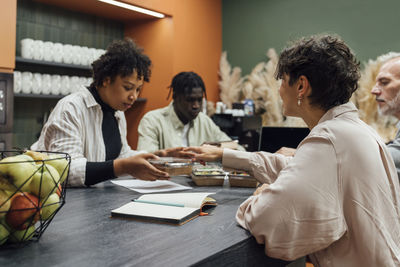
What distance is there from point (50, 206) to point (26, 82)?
281cm

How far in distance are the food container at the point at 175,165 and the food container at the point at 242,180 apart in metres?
0.25

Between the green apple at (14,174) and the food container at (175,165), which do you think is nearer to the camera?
the green apple at (14,174)

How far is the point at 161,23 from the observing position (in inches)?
173

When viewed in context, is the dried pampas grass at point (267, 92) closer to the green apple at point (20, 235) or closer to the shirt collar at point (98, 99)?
the shirt collar at point (98, 99)

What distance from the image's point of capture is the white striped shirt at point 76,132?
5.65 ft

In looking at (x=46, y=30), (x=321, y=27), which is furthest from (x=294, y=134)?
(x=46, y=30)

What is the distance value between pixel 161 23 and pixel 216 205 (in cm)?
340

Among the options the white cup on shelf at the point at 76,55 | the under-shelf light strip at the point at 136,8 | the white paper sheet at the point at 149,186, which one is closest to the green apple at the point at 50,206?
the white paper sheet at the point at 149,186

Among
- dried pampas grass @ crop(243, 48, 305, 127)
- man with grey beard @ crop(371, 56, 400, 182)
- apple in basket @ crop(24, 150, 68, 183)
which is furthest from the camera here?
dried pampas grass @ crop(243, 48, 305, 127)

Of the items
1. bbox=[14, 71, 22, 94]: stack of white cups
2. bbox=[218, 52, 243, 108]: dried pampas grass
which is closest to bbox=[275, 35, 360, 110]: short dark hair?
bbox=[14, 71, 22, 94]: stack of white cups

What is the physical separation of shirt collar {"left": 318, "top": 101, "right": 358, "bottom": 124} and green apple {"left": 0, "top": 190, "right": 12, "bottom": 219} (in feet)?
3.13

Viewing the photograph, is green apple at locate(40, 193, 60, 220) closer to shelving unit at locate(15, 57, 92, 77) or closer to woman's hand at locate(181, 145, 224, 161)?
woman's hand at locate(181, 145, 224, 161)

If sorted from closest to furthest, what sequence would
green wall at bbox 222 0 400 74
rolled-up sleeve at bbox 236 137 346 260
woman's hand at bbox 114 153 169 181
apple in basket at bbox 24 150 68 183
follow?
apple in basket at bbox 24 150 68 183
rolled-up sleeve at bbox 236 137 346 260
woman's hand at bbox 114 153 169 181
green wall at bbox 222 0 400 74

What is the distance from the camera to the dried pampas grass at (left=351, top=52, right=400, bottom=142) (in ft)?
12.6
